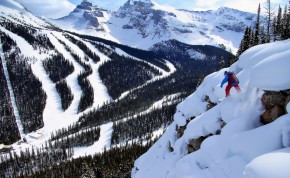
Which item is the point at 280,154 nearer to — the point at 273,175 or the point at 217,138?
the point at 273,175

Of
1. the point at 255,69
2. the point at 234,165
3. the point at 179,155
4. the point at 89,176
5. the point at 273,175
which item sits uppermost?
the point at 255,69

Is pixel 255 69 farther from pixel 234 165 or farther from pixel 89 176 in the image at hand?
pixel 89 176

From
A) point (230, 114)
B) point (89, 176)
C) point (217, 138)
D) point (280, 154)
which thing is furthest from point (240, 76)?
point (89, 176)

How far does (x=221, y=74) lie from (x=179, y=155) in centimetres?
1179

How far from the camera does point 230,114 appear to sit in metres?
26.8

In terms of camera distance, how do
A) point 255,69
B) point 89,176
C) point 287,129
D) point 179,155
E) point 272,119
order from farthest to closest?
point 89,176
point 179,155
point 255,69
point 272,119
point 287,129

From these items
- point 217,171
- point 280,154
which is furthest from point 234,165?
point 280,154

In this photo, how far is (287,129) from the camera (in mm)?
18672

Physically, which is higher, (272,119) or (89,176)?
(272,119)

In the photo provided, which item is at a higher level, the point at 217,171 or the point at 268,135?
the point at 268,135

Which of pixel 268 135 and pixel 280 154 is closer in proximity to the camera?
pixel 280 154

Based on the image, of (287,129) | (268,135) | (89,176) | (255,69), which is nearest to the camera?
(287,129)

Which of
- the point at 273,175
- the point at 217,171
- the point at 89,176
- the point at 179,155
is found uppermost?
the point at 273,175

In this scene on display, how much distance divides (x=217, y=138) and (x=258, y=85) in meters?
5.47
